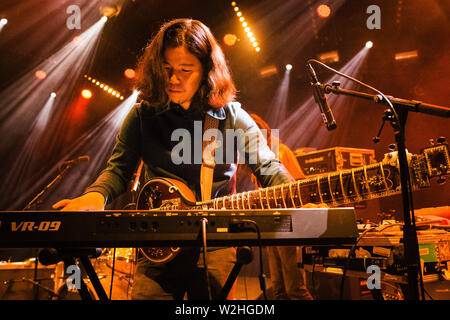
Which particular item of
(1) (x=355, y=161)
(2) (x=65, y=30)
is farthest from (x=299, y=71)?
(2) (x=65, y=30)

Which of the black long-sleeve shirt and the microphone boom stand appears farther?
the black long-sleeve shirt

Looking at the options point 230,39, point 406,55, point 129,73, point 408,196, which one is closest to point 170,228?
point 408,196

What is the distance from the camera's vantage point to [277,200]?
1.60 meters

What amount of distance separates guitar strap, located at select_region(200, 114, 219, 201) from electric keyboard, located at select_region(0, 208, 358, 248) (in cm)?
69

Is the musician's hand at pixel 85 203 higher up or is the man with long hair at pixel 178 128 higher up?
the man with long hair at pixel 178 128

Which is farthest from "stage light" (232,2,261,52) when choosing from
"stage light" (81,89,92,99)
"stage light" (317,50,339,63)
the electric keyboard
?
the electric keyboard

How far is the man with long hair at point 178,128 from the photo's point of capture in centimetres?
153

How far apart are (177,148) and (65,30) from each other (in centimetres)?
540

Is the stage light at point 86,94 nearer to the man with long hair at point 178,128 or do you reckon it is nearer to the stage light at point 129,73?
the stage light at point 129,73

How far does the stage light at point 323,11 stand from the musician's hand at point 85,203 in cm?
519

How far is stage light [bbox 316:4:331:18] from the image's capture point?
5.34 m

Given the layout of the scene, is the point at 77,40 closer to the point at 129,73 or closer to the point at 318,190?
the point at 129,73

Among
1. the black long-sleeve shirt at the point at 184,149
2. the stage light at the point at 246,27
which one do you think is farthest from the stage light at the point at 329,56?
the black long-sleeve shirt at the point at 184,149

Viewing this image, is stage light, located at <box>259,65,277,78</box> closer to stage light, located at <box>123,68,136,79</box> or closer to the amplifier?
stage light, located at <box>123,68,136,79</box>
